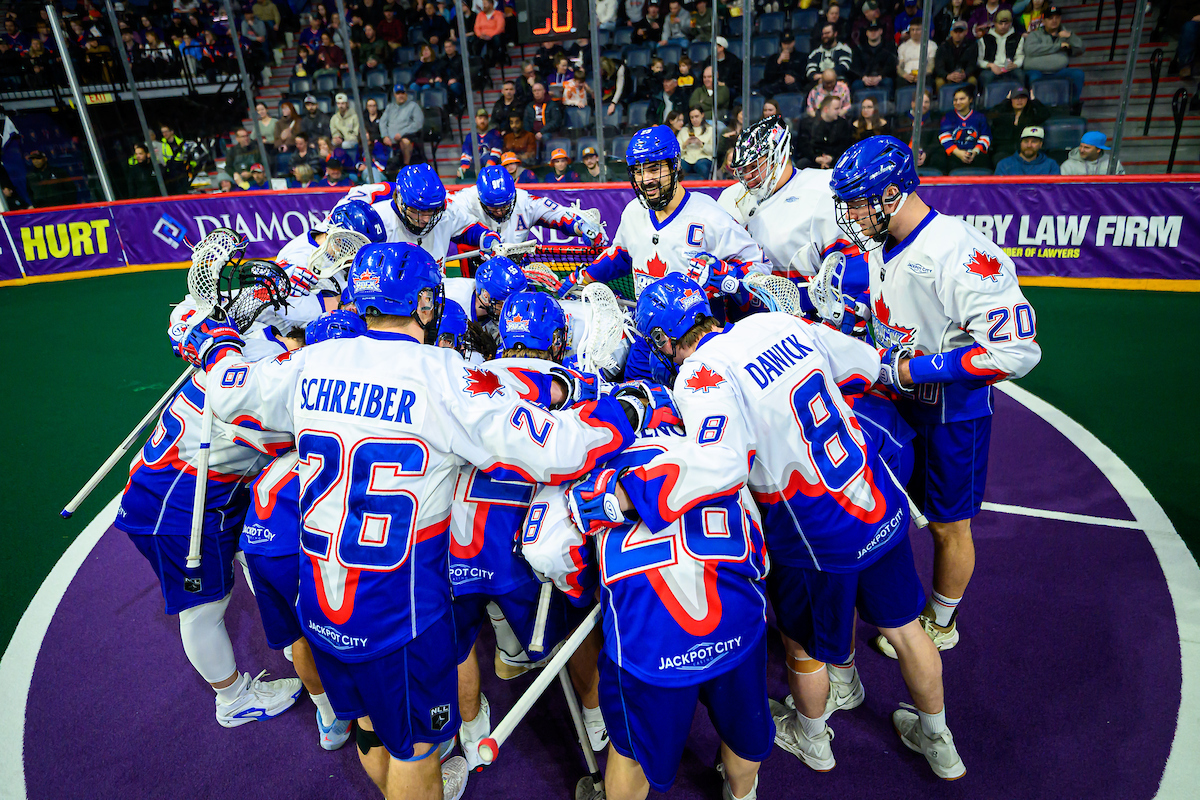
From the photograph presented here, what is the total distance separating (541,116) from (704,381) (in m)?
8.58

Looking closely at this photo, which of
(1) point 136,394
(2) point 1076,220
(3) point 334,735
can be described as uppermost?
(2) point 1076,220

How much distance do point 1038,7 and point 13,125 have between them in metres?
14.5

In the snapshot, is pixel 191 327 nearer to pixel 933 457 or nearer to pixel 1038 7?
pixel 933 457

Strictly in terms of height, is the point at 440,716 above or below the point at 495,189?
below

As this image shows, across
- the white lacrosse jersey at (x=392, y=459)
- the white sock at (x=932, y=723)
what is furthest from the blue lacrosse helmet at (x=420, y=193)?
the white sock at (x=932, y=723)

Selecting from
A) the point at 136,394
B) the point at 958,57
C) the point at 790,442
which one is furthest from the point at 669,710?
the point at 958,57

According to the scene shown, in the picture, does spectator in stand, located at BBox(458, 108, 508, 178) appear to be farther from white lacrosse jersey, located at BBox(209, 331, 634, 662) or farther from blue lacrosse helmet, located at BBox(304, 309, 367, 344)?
white lacrosse jersey, located at BBox(209, 331, 634, 662)

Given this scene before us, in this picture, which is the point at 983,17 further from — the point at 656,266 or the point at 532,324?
the point at 532,324

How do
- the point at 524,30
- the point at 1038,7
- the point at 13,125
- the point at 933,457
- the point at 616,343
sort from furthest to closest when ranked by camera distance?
1. the point at 13,125
2. the point at 524,30
3. the point at 1038,7
4. the point at 616,343
5. the point at 933,457

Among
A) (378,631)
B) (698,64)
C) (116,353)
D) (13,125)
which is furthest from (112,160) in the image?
(378,631)

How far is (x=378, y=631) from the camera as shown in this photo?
2285mm

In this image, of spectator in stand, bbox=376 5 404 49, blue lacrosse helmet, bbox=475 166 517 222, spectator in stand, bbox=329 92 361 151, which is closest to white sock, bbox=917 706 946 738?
blue lacrosse helmet, bbox=475 166 517 222

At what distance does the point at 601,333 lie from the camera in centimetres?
352

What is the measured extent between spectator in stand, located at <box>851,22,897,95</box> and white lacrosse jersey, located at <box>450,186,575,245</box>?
15.6 ft
